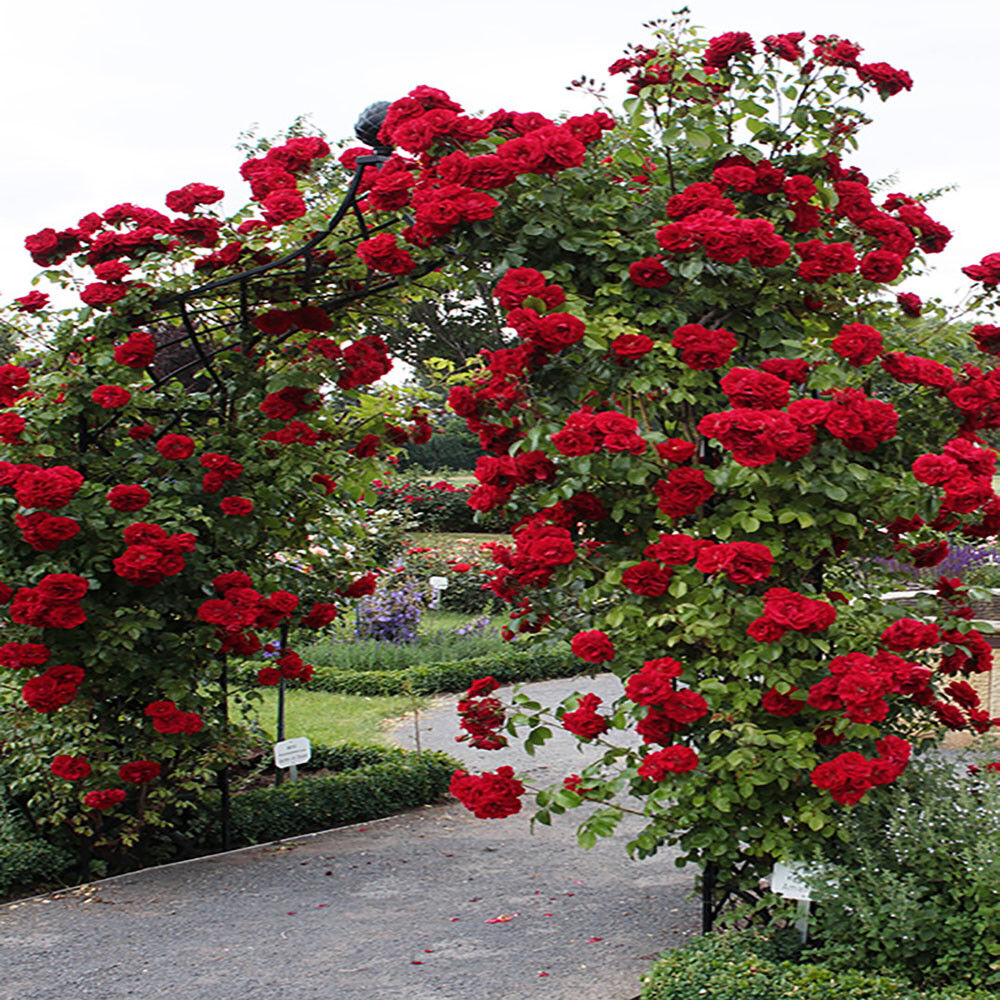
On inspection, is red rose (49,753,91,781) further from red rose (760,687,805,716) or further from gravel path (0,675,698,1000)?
red rose (760,687,805,716)

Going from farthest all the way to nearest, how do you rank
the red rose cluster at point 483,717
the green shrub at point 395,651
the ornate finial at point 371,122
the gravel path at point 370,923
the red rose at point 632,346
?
the green shrub at point 395,651, the ornate finial at point 371,122, the red rose cluster at point 483,717, the gravel path at point 370,923, the red rose at point 632,346

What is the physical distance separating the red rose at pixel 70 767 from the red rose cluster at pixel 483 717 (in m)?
1.61

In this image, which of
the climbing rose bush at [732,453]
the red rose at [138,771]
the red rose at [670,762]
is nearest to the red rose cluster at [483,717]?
the climbing rose bush at [732,453]

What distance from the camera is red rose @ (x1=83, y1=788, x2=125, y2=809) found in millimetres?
4348

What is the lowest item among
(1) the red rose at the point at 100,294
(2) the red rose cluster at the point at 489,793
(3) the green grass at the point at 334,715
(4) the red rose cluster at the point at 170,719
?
(3) the green grass at the point at 334,715

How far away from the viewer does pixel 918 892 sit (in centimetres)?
307

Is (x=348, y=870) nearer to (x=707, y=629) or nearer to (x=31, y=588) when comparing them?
(x=31, y=588)

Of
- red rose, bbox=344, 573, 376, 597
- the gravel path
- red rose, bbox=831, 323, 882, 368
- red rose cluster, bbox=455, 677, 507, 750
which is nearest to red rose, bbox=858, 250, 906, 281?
red rose, bbox=831, 323, 882, 368

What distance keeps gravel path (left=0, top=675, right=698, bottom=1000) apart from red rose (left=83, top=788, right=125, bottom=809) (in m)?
0.36

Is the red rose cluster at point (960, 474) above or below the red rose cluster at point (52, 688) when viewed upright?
above

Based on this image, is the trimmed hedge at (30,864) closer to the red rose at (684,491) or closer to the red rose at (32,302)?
the red rose at (32,302)

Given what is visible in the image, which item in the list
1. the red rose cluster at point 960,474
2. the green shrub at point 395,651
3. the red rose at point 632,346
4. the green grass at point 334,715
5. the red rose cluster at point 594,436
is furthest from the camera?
the green shrub at point 395,651

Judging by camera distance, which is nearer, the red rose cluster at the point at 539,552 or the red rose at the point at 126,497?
the red rose cluster at the point at 539,552

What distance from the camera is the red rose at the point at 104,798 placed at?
4348 mm
